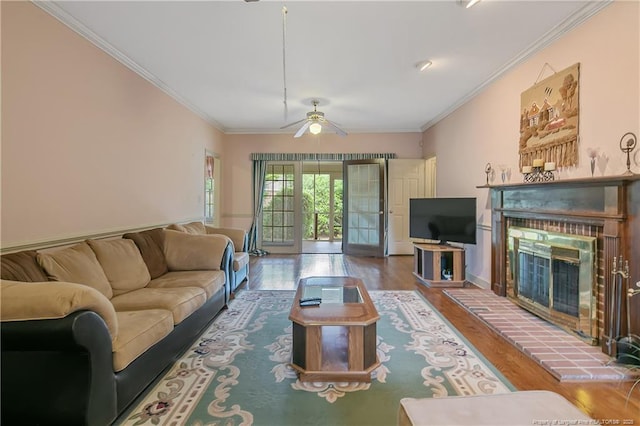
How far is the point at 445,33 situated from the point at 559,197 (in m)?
1.78

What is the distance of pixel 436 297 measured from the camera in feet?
13.0

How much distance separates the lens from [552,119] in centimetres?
301

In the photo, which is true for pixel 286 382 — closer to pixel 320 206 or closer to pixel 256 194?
pixel 256 194

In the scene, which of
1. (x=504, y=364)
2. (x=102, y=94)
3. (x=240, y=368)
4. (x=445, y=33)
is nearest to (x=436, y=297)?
(x=504, y=364)

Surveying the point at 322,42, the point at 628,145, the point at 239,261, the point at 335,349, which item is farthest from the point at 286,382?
the point at 322,42

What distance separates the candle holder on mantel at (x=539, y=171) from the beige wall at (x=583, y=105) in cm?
10

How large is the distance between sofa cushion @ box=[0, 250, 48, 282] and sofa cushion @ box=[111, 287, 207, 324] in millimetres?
500

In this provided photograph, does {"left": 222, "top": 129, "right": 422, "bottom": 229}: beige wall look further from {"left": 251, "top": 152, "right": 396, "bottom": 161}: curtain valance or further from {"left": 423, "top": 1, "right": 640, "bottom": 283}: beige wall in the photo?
{"left": 423, "top": 1, "right": 640, "bottom": 283}: beige wall

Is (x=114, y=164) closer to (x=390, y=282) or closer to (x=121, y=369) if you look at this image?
(x=121, y=369)

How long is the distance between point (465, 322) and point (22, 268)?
138 inches

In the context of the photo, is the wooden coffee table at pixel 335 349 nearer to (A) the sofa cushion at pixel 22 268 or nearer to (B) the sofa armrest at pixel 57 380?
(B) the sofa armrest at pixel 57 380

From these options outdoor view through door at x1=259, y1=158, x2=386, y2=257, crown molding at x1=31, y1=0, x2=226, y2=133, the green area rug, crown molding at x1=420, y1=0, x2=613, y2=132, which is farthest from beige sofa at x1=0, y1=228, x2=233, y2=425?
outdoor view through door at x1=259, y1=158, x2=386, y2=257

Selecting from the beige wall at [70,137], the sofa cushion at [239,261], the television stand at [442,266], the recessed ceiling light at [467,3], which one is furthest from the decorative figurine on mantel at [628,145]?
the beige wall at [70,137]

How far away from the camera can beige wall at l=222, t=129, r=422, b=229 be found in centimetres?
709
